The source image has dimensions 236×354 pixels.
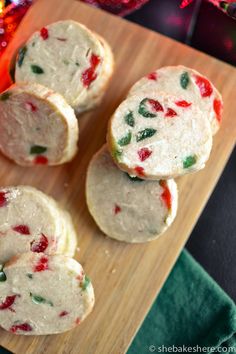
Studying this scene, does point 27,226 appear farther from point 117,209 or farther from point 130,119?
point 130,119

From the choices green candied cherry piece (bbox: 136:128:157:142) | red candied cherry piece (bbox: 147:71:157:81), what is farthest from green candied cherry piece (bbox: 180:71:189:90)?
green candied cherry piece (bbox: 136:128:157:142)

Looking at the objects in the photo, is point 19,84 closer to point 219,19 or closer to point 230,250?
point 219,19

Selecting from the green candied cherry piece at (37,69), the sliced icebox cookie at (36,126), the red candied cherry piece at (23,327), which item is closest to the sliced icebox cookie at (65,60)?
the green candied cherry piece at (37,69)

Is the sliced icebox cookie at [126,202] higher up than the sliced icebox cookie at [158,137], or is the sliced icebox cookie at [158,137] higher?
the sliced icebox cookie at [158,137]

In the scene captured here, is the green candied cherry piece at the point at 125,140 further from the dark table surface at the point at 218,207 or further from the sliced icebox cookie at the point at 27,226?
the dark table surface at the point at 218,207

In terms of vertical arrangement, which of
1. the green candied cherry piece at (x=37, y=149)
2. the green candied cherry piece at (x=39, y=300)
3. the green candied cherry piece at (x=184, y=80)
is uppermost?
the green candied cherry piece at (x=184, y=80)

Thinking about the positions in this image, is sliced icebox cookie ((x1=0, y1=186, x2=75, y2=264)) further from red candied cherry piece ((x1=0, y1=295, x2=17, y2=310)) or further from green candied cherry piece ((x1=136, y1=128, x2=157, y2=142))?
green candied cherry piece ((x1=136, y1=128, x2=157, y2=142))
